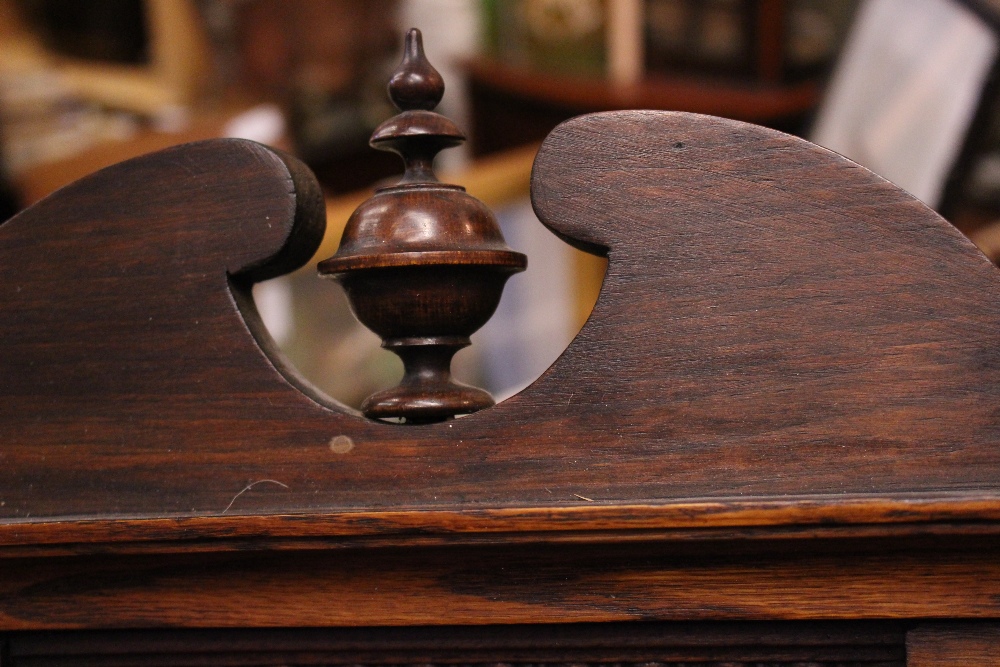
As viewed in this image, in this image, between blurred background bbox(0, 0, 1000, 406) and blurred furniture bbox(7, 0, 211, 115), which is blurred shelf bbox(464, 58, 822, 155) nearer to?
blurred background bbox(0, 0, 1000, 406)

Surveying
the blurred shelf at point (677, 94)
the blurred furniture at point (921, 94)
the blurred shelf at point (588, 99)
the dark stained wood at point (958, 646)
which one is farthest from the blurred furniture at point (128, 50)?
the dark stained wood at point (958, 646)

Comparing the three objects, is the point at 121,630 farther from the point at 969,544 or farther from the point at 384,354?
the point at 384,354

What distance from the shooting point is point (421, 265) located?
0.54 meters

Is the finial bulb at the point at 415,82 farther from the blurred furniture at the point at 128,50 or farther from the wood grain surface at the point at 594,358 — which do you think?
the blurred furniture at the point at 128,50

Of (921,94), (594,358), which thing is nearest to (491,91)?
(921,94)

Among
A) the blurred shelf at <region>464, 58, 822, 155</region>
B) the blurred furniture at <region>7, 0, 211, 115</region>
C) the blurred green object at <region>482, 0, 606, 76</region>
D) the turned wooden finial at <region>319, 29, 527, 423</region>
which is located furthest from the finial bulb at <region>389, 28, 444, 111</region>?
the blurred furniture at <region>7, 0, 211, 115</region>

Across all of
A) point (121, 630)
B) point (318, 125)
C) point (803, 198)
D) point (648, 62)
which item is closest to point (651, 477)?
point (803, 198)

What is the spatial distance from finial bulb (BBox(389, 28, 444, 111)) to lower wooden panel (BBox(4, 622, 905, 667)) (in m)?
0.31

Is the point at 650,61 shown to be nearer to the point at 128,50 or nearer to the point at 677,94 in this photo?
the point at 677,94

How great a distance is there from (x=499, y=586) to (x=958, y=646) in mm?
244

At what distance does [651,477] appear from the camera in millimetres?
514

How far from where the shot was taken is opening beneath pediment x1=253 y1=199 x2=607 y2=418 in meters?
2.65

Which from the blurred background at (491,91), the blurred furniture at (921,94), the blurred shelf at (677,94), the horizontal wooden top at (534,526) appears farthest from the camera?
the blurred shelf at (677,94)

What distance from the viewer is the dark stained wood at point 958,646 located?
1.69ft
